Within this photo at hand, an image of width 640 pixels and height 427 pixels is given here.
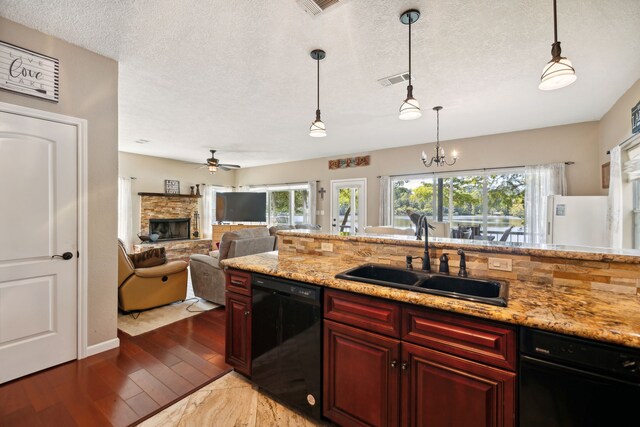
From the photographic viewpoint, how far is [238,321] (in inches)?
84.7

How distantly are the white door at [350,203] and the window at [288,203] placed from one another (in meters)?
0.84

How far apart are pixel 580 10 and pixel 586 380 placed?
2.36 m

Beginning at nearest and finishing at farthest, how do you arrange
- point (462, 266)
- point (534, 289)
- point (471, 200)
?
point (534, 289) → point (462, 266) → point (471, 200)

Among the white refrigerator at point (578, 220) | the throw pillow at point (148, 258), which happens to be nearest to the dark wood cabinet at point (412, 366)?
the throw pillow at point (148, 258)

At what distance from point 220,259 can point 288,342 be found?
2.16 metres

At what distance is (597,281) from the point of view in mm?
1481

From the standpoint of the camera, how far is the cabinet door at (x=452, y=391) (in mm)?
1174

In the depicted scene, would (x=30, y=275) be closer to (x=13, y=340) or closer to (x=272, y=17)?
(x=13, y=340)

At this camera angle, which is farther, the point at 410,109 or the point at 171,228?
the point at 171,228

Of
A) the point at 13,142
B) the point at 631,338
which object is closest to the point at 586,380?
the point at 631,338

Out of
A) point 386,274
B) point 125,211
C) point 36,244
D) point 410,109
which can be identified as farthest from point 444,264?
point 125,211

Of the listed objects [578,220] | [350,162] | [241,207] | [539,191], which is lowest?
[578,220]

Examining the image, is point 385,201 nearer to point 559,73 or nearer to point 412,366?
point 559,73

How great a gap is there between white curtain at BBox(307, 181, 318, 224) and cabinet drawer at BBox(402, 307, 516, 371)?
238 inches
